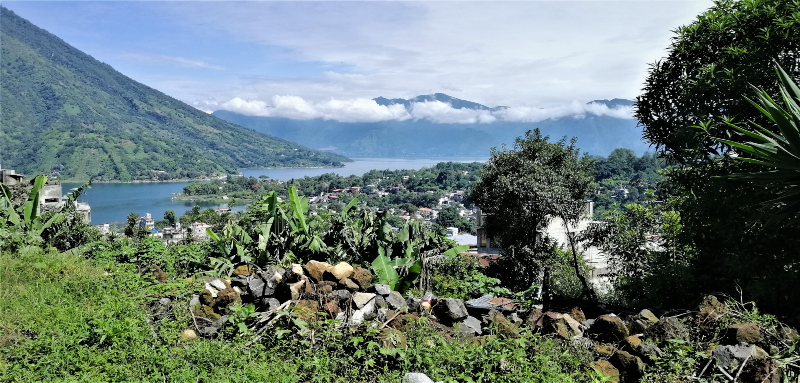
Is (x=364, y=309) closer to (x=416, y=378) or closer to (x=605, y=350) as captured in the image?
(x=416, y=378)

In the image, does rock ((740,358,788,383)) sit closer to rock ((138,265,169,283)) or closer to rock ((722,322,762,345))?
rock ((722,322,762,345))

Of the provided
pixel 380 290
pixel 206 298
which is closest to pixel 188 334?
pixel 206 298

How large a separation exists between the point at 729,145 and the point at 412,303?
3.97 m

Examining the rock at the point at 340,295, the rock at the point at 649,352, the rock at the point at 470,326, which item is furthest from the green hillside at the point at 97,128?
the rock at the point at 649,352

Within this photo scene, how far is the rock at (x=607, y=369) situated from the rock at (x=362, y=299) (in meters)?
2.08

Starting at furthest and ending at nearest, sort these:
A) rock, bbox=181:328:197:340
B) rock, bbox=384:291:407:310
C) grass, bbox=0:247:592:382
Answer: rock, bbox=384:291:407:310 < rock, bbox=181:328:197:340 < grass, bbox=0:247:592:382

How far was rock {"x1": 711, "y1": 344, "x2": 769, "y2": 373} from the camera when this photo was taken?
11.5ft

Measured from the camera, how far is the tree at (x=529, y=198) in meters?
10.1

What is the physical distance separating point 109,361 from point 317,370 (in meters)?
1.46

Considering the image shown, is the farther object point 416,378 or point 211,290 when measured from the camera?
point 211,290

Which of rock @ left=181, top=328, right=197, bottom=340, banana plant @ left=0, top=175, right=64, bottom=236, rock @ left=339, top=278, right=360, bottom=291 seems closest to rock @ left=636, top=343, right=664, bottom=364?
rock @ left=339, top=278, right=360, bottom=291

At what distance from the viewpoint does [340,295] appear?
16.1 ft

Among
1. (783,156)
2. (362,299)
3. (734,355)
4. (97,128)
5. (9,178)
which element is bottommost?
(362,299)

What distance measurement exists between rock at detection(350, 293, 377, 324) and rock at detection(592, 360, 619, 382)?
6.24 feet
